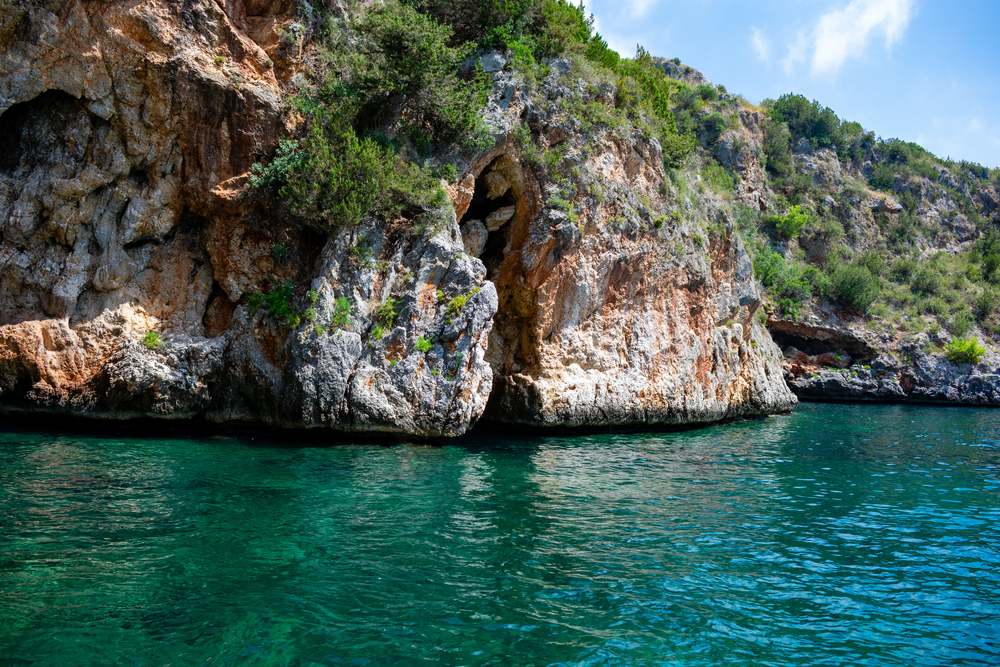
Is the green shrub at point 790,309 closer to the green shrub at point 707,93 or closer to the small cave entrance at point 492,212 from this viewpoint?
the green shrub at point 707,93

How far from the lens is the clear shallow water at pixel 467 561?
16.5ft

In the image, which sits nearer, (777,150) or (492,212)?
(492,212)

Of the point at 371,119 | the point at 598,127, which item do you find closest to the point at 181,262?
the point at 371,119

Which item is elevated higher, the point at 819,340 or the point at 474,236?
the point at 474,236

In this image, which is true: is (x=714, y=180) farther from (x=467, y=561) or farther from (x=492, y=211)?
(x=467, y=561)

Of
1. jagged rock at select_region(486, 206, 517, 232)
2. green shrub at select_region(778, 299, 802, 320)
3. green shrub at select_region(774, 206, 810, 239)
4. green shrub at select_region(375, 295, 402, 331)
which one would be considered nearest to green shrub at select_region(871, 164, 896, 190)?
green shrub at select_region(774, 206, 810, 239)

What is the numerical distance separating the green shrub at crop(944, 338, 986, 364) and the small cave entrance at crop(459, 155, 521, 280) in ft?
102

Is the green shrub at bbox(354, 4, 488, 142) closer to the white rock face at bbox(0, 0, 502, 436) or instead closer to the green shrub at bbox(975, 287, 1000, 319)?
the white rock face at bbox(0, 0, 502, 436)

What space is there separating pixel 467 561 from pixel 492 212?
41.9ft

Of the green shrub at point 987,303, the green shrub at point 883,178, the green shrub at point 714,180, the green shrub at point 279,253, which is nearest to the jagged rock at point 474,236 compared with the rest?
the green shrub at point 279,253

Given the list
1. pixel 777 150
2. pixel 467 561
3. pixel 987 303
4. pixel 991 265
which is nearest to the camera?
pixel 467 561

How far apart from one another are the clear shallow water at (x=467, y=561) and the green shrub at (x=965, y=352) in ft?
87.9

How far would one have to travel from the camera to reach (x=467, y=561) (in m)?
6.88

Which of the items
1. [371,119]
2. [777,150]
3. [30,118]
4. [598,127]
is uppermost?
[777,150]
